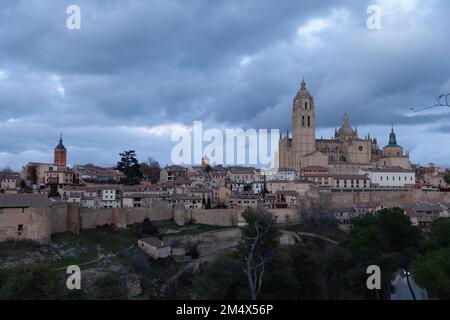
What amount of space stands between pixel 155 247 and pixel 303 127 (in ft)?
115

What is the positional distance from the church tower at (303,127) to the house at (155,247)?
1215 inches

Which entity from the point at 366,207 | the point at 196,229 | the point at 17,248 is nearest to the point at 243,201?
the point at 196,229

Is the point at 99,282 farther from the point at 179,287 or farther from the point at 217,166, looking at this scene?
the point at 217,166

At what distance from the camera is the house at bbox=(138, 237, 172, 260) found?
31.5 meters

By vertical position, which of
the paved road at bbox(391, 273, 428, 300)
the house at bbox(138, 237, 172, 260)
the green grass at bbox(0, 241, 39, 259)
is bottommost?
the paved road at bbox(391, 273, 428, 300)

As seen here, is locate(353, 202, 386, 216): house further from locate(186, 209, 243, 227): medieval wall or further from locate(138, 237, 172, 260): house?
locate(138, 237, 172, 260): house

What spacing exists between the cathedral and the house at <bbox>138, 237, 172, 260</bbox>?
94.3 feet

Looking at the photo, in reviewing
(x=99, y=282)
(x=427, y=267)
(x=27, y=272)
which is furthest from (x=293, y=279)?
(x=27, y=272)

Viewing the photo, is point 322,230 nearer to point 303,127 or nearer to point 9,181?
point 303,127

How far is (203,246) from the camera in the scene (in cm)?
3525

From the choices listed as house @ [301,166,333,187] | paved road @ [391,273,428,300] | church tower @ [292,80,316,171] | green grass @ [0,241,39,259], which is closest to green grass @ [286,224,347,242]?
house @ [301,166,333,187]

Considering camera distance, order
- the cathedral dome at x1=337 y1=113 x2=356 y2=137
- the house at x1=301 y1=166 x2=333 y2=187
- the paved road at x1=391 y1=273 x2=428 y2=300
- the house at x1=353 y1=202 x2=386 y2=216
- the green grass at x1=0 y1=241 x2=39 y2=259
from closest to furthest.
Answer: the paved road at x1=391 y1=273 x2=428 y2=300 < the green grass at x1=0 y1=241 x2=39 y2=259 < the house at x1=353 y1=202 x2=386 y2=216 < the house at x1=301 y1=166 x2=333 y2=187 < the cathedral dome at x1=337 y1=113 x2=356 y2=137

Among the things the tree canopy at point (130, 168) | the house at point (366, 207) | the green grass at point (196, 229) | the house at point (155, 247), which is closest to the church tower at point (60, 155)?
the tree canopy at point (130, 168)
